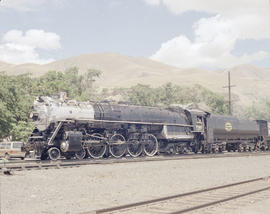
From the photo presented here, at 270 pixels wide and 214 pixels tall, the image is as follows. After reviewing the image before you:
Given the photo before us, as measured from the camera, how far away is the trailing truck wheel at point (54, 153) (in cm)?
1922

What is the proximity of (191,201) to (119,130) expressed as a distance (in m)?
13.5

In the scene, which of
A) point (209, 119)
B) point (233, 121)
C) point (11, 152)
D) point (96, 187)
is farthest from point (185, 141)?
point (96, 187)

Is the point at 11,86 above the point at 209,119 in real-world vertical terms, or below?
above

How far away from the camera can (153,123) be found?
24.6m

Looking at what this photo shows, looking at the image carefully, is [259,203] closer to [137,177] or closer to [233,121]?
[137,177]

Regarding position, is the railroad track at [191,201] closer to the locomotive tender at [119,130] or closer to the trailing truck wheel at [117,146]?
the locomotive tender at [119,130]

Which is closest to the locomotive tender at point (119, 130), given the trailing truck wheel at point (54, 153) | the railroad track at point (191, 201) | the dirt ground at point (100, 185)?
the trailing truck wheel at point (54, 153)

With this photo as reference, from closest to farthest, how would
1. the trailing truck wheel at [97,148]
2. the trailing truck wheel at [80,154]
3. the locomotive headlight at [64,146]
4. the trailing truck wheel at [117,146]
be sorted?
1. the locomotive headlight at [64,146]
2. the trailing truck wheel at [80,154]
3. the trailing truck wheel at [97,148]
4. the trailing truck wheel at [117,146]

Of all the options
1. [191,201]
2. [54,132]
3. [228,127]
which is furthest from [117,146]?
[228,127]

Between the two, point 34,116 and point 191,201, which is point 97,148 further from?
point 191,201

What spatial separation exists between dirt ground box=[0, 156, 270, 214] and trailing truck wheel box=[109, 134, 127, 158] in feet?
10.1

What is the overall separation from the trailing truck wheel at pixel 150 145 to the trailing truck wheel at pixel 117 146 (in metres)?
2.00

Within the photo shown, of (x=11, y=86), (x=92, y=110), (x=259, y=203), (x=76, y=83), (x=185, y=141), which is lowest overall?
(x=259, y=203)

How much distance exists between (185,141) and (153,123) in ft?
14.5
